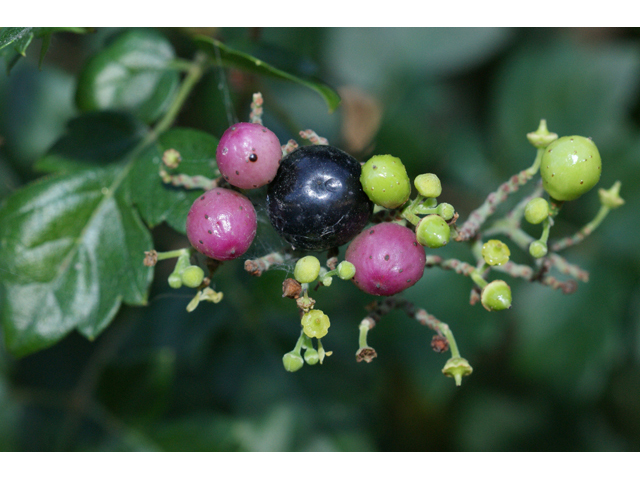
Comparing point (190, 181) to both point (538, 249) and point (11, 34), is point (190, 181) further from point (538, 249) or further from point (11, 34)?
point (538, 249)

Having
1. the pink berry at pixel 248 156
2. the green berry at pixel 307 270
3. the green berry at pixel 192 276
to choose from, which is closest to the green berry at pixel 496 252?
the green berry at pixel 307 270

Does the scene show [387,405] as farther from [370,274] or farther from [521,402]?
[370,274]

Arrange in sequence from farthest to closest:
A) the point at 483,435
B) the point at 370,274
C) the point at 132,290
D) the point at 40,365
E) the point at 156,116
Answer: the point at 483,435 → the point at 40,365 → the point at 156,116 → the point at 132,290 → the point at 370,274

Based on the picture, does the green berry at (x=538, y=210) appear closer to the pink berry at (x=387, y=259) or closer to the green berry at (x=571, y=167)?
the green berry at (x=571, y=167)

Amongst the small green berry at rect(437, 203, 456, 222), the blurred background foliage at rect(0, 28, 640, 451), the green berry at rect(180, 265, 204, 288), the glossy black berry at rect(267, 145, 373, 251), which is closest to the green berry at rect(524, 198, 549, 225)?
the small green berry at rect(437, 203, 456, 222)

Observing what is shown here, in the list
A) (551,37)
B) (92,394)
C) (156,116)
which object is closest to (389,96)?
(551,37)

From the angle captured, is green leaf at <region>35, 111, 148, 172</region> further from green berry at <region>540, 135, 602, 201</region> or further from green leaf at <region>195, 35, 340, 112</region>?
green berry at <region>540, 135, 602, 201</region>

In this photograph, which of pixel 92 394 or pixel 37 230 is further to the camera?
pixel 92 394
